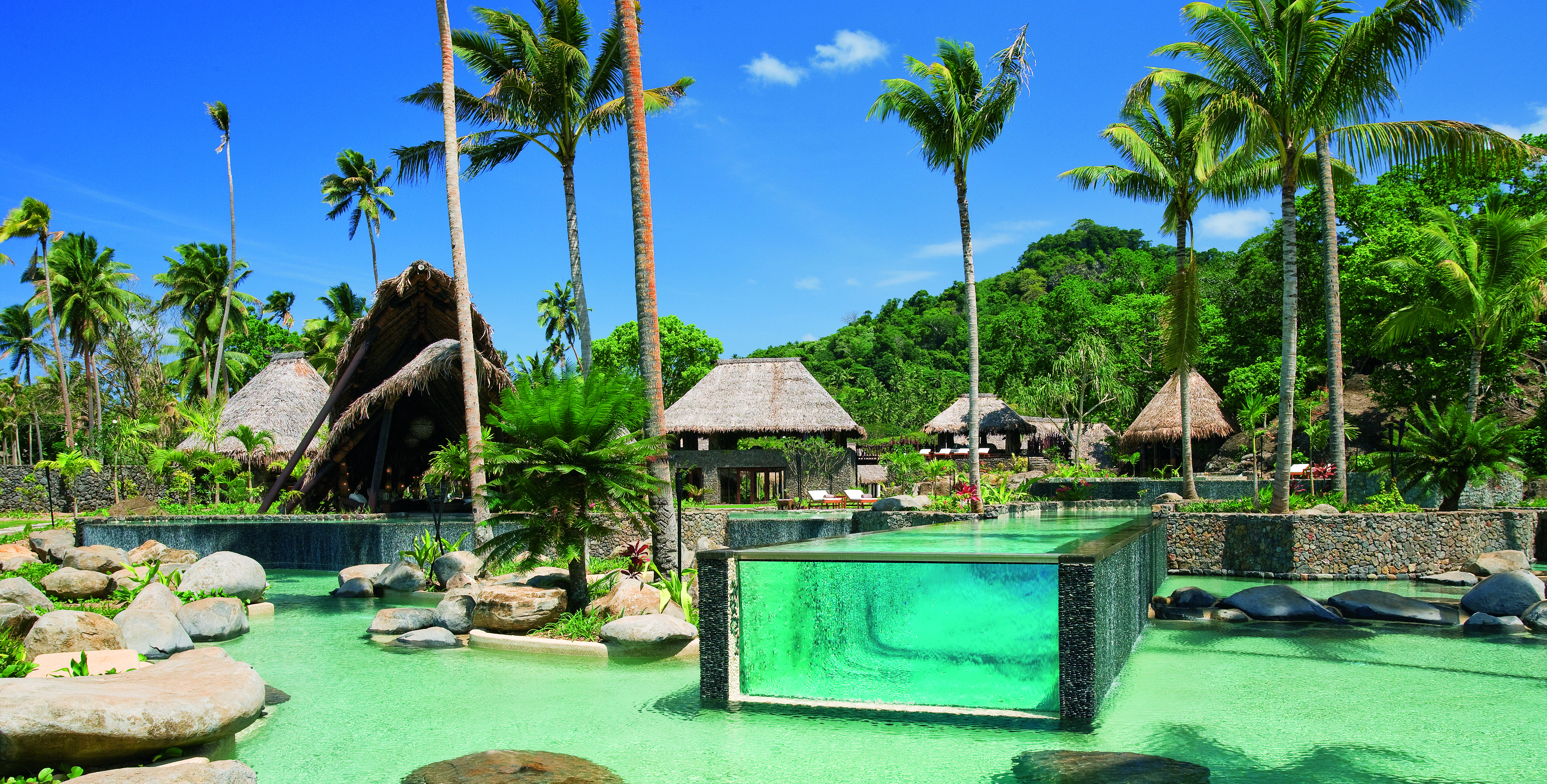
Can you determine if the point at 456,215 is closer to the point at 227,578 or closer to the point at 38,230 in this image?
the point at 227,578

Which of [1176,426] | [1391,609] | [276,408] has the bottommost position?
[1391,609]

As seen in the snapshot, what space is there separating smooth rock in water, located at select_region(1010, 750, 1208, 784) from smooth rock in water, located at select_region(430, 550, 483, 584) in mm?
10481

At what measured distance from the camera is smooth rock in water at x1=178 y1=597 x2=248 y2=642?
10.2 metres

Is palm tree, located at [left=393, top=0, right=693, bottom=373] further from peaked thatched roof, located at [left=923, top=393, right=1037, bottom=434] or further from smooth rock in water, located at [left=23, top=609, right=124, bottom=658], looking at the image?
peaked thatched roof, located at [left=923, top=393, right=1037, bottom=434]

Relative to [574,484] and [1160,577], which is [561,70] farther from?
[1160,577]

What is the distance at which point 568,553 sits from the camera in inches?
397

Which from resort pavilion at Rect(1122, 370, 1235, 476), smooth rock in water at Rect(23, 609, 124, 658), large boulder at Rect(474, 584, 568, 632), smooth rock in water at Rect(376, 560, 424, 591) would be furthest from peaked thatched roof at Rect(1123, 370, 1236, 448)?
smooth rock in water at Rect(23, 609, 124, 658)

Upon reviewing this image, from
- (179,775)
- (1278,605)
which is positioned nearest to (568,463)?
(179,775)

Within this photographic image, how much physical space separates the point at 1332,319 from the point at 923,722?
43.0 ft

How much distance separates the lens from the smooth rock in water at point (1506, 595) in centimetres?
1059

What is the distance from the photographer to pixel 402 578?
1407cm

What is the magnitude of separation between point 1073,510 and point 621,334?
4016 centimetres

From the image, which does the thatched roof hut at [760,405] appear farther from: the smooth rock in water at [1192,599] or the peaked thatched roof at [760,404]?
the smooth rock in water at [1192,599]

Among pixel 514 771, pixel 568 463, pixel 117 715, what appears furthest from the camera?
pixel 568 463
